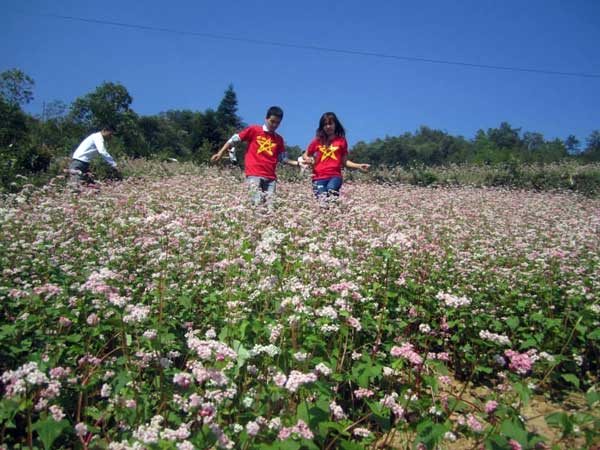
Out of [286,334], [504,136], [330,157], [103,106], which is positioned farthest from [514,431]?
[504,136]

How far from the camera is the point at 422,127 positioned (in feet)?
345

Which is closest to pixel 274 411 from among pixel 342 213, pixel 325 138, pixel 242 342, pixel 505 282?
pixel 242 342

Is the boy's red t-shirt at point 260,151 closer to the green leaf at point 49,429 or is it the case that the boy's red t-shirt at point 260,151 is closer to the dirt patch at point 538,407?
the dirt patch at point 538,407

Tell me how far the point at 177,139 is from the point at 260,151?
8608 cm

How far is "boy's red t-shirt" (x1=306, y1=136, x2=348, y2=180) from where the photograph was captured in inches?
286

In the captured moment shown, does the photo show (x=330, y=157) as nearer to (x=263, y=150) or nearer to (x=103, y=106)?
(x=263, y=150)

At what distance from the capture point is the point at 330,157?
7.25 meters

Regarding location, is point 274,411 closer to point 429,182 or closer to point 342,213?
point 342,213

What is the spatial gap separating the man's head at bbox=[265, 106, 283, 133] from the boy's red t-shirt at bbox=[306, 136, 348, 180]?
0.90 m

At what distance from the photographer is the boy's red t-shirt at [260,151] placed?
6.96 m

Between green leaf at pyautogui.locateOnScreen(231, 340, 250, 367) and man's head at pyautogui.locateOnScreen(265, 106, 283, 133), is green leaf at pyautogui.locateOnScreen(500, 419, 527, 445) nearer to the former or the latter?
green leaf at pyautogui.locateOnScreen(231, 340, 250, 367)

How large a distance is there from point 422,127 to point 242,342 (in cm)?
11132

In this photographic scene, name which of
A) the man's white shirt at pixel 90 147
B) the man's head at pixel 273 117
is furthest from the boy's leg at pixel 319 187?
the man's white shirt at pixel 90 147

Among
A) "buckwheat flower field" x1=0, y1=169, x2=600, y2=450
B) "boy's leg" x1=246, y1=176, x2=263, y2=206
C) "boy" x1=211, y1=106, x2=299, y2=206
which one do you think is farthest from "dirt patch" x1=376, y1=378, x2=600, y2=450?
"boy" x1=211, y1=106, x2=299, y2=206
